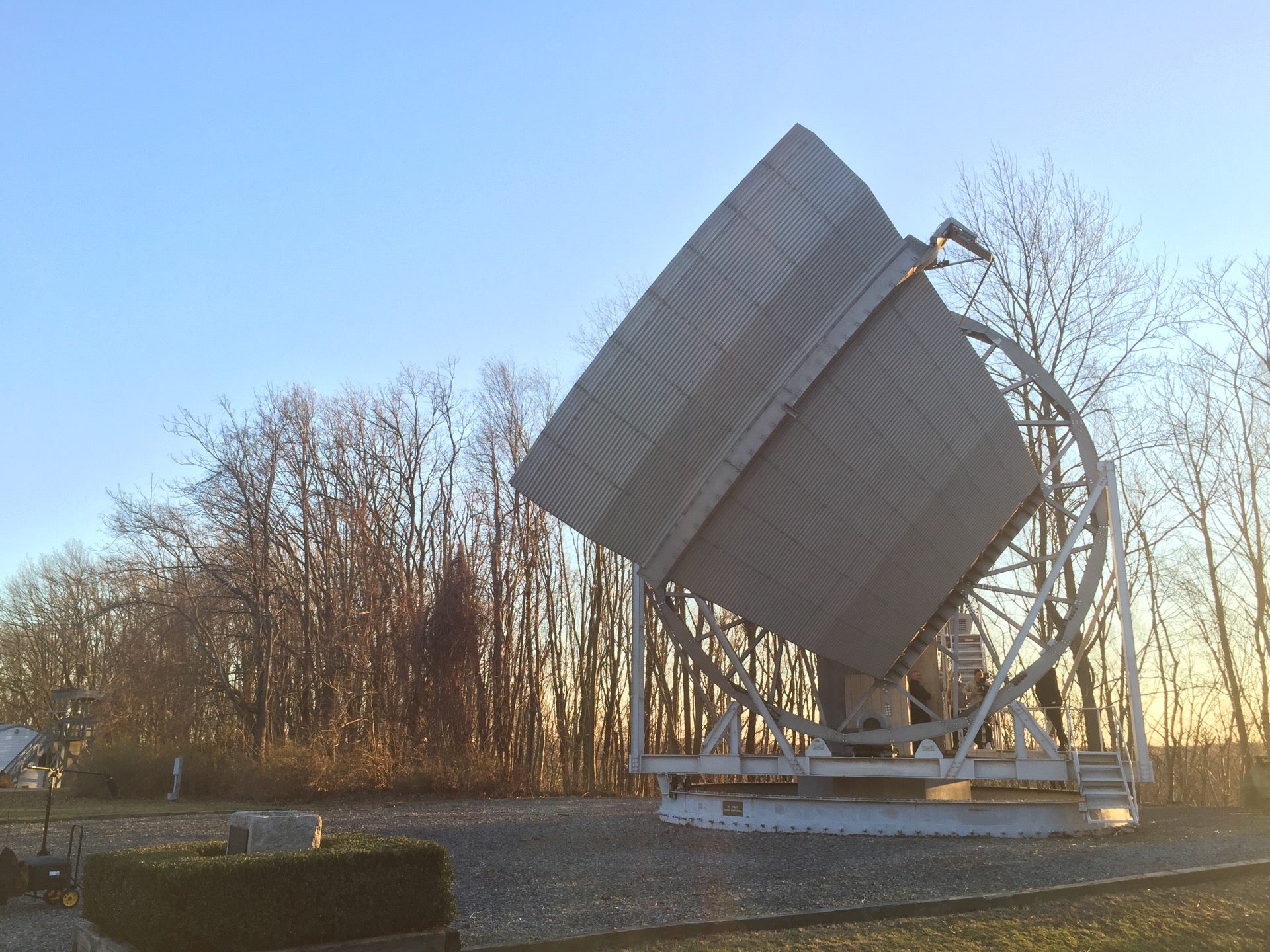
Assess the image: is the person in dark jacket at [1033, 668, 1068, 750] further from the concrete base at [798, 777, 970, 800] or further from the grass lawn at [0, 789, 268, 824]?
the grass lawn at [0, 789, 268, 824]

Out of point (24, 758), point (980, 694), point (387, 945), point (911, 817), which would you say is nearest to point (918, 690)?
point (980, 694)

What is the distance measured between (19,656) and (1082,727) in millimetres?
50057

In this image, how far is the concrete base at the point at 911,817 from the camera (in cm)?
1611

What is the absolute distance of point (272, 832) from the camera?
27.3 feet

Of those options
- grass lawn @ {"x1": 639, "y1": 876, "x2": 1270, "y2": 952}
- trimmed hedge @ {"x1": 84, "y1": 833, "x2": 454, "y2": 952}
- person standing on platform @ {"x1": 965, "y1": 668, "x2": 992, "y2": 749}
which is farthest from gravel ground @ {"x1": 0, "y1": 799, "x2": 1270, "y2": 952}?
person standing on platform @ {"x1": 965, "y1": 668, "x2": 992, "y2": 749}

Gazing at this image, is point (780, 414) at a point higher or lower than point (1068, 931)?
higher

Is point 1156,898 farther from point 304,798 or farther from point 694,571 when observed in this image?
point 304,798

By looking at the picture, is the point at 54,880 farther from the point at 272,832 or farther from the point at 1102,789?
the point at 1102,789

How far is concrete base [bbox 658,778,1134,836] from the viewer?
16.1m

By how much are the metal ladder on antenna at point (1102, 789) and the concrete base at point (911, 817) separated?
8 cm

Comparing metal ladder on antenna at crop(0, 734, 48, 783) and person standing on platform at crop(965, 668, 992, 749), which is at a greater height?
person standing on platform at crop(965, 668, 992, 749)

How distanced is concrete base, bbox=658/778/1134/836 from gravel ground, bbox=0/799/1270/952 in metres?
0.31

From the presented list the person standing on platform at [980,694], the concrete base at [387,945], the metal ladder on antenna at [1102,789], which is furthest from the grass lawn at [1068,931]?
the person standing on platform at [980,694]

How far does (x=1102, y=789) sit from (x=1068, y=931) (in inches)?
346
